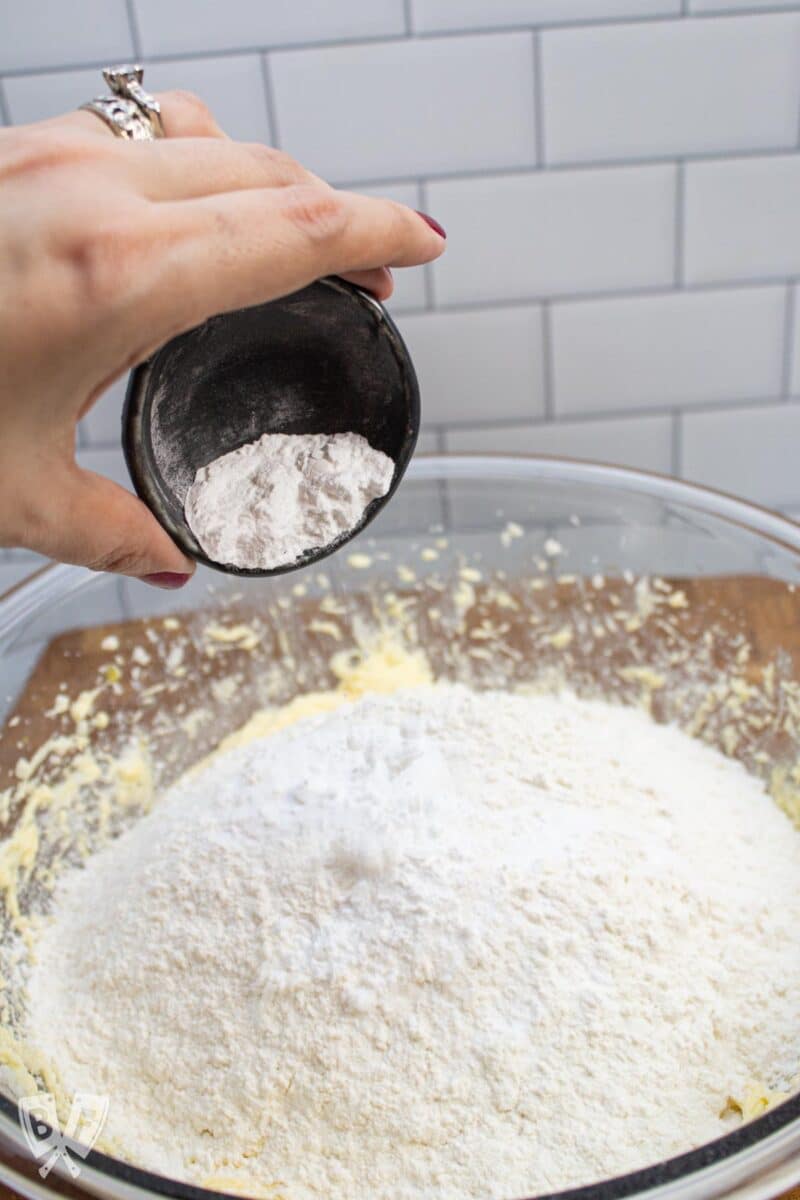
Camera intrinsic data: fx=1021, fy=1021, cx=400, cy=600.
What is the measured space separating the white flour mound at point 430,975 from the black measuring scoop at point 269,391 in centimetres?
25

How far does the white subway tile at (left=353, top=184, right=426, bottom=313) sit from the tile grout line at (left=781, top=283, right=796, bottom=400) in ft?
1.52

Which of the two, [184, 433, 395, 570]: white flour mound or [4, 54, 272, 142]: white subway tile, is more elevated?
[4, 54, 272, 142]: white subway tile

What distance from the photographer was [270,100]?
118 cm

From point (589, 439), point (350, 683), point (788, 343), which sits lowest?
point (350, 683)

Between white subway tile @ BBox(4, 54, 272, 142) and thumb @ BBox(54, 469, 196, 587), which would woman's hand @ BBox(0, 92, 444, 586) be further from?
white subway tile @ BBox(4, 54, 272, 142)

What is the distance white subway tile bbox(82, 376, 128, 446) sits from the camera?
1.29m

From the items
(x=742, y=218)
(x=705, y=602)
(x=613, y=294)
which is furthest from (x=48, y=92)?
(x=705, y=602)

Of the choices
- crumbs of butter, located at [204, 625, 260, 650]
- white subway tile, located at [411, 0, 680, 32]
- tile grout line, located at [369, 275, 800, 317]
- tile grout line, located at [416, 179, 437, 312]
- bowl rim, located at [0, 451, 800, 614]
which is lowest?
crumbs of butter, located at [204, 625, 260, 650]

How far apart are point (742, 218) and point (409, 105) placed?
1.40 feet

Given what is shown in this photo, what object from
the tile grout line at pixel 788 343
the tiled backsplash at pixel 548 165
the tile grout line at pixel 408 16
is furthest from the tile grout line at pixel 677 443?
the tile grout line at pixel 408 16

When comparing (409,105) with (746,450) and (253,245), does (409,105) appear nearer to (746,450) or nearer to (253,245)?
(746,450)

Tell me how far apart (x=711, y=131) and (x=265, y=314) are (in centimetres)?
81

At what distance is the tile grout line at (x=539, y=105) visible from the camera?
1161 mm

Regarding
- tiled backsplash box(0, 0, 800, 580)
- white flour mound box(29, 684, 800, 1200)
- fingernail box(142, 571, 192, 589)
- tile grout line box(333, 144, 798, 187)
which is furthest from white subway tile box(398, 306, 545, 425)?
fingernail box(142, 571, 192, 589)
